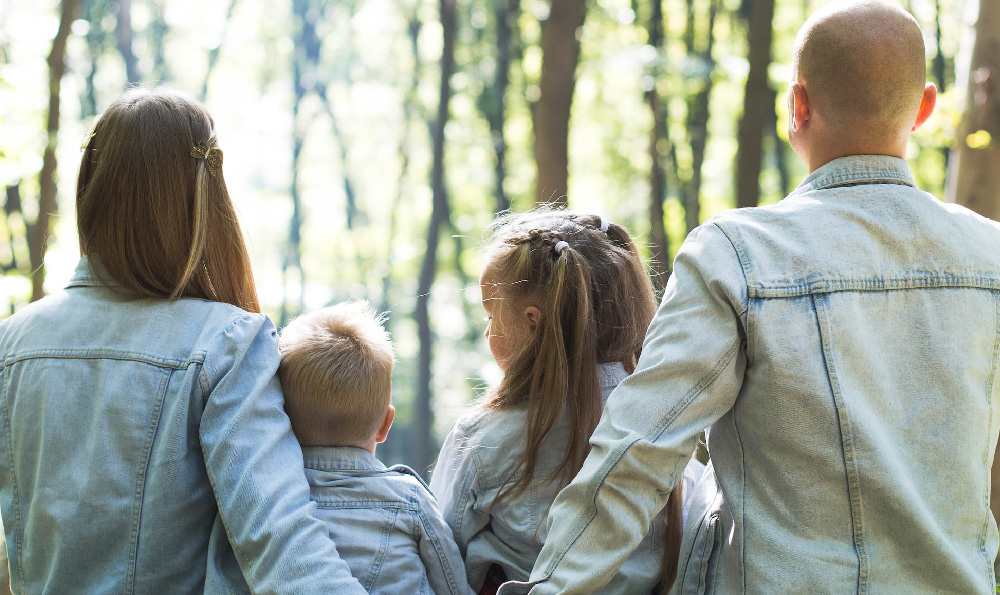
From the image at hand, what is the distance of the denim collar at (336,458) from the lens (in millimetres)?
2232

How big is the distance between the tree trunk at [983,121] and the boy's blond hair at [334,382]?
9.72ft

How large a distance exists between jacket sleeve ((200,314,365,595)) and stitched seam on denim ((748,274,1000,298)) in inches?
43.2

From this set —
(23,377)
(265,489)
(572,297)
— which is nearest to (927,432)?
(572,297)

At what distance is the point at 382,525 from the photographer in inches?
87.0

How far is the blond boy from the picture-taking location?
2182 mm

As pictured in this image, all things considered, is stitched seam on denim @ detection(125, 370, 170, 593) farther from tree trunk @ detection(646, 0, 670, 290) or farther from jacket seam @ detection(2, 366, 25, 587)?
tree trunk @ detection(646, 0, 670, 290)

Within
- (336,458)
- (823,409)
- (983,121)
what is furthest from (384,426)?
(983,121)

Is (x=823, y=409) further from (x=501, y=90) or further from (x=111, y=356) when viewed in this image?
(x=501, y=90)

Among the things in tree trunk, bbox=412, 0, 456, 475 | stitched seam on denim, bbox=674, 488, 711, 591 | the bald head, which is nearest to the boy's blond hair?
stitched seam on denim, bbox=674, 488, 711, 591

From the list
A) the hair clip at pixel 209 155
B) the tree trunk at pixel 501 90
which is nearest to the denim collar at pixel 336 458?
the hair clip at pixel 209 155

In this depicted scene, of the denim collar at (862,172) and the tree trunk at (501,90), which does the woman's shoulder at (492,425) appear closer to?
the denim collar at (862,172)

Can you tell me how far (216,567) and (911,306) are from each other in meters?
1.63

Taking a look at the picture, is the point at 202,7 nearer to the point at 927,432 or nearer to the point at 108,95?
the point at 108,95

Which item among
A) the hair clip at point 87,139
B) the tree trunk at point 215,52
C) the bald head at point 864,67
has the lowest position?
the hair clip at point 87,139
